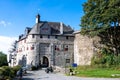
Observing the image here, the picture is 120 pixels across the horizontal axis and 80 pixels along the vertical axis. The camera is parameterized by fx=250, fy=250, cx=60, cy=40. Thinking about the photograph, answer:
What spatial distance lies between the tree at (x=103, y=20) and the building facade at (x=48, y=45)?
16615 mm

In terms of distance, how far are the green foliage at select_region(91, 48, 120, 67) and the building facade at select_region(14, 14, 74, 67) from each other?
14.6 metres

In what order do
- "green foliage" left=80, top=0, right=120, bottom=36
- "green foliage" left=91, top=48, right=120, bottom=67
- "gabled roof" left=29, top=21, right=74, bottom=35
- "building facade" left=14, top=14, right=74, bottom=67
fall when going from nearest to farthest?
"green foliage" left=91, top=48, right=120, bottom=67 < "green foliage" left=80, top=0, right=120, bottom=36 < "building facade" left=14, top=14, right=74, bottom=67 < "gabled roof" left=29, top=21, right=74, bottom=35

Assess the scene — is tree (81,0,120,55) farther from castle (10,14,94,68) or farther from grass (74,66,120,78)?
castle (10,14,94,68)

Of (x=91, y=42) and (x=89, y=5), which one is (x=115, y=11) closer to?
(x=89, y=5)

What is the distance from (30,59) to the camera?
63625 millimetres

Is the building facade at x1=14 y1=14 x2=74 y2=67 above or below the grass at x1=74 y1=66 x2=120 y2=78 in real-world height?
above

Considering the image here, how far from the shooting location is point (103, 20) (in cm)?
4522

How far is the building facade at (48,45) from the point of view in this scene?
6381 centimetres

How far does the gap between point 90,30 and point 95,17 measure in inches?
114

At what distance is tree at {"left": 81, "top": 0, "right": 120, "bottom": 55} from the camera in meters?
44.5

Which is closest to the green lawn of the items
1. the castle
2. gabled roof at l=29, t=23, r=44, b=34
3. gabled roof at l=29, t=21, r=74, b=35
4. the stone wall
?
the stone wall

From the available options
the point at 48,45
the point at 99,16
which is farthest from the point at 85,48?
the point at 48,45

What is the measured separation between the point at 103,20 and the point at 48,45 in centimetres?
2282

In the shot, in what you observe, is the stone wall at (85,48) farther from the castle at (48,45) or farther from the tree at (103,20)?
the castle at (48,45)
